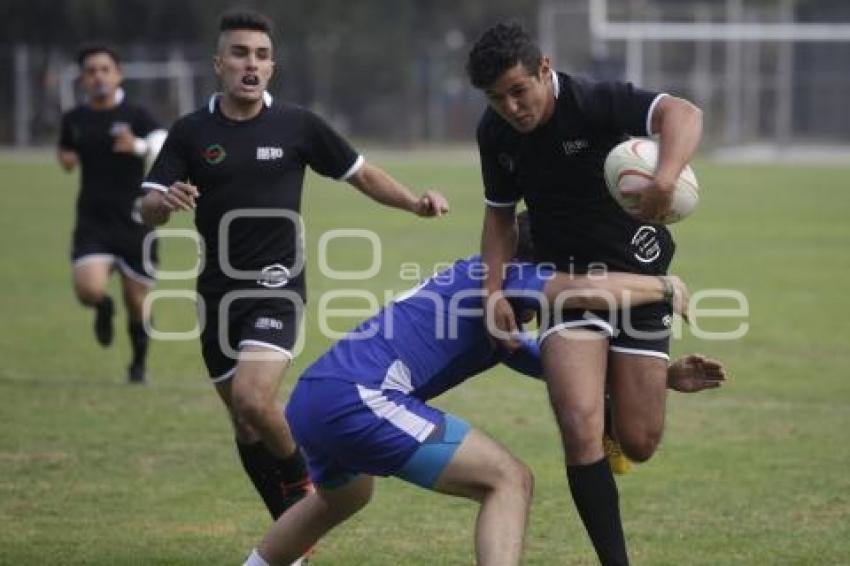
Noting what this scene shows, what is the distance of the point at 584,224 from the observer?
265 inches

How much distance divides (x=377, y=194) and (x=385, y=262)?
42.8 feet

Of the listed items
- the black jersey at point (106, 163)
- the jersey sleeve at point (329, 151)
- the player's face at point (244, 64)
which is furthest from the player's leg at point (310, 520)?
the black jersey at point (106, 163)

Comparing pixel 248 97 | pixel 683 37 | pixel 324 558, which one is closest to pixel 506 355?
pixel 324 558

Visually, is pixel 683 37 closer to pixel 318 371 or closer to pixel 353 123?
pixel 353 123

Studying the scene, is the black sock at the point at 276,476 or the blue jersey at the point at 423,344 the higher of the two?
the blue jersey at the point at 423,344

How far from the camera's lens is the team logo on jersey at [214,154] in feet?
25.8

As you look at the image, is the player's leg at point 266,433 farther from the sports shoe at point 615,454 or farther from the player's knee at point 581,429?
the player's knee at point 581,429

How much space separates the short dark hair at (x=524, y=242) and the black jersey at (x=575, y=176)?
0.04 m

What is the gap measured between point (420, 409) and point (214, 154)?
2473 mm

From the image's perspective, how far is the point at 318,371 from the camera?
5.94m

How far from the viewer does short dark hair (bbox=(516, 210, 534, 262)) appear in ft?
22.6

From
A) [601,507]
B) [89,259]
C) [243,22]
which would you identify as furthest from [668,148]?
[89,259]

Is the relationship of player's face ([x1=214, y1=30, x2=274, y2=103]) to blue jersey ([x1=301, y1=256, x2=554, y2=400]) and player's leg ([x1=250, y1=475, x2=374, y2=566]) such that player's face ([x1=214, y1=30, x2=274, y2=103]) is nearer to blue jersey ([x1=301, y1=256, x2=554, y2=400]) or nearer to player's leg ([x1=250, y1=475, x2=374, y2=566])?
blue jersey ([x1=301, y1=256, x2=554, y2=400])

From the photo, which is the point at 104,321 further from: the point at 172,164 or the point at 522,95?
the point at 522,95
